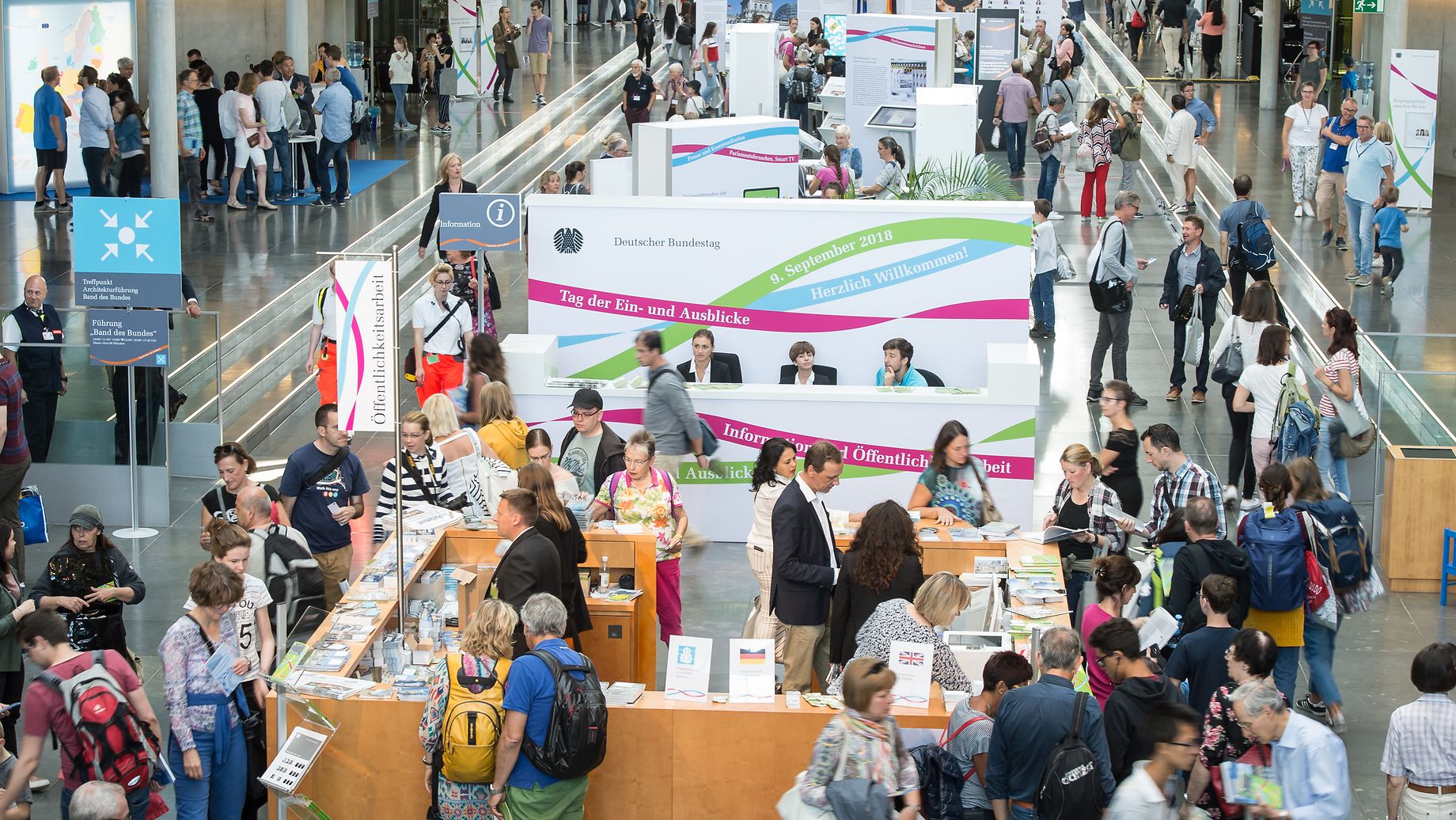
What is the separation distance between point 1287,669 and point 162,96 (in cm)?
1242

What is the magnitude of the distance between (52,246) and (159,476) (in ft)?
22.6

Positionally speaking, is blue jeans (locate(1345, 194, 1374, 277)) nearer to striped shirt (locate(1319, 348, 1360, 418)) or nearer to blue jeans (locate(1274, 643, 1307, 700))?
striped shirt (locate(1319, 348, 1360, 418))

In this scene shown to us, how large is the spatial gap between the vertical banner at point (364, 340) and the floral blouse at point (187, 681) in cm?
100

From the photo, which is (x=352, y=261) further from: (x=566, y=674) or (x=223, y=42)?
(x=223, y=42)

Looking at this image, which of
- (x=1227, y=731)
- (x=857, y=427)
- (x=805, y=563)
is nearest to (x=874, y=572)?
(x=805, y=563)

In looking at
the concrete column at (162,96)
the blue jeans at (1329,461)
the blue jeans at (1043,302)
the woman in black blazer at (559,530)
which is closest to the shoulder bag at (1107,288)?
the blue jeans at (1043,302)

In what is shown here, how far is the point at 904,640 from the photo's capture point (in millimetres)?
6762

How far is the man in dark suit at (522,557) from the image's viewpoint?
7176 mm

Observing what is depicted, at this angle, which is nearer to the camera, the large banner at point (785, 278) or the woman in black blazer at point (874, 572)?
the woman in black blazer at point (874, 572)

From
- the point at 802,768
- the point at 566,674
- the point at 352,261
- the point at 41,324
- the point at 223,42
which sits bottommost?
the point at 802,768

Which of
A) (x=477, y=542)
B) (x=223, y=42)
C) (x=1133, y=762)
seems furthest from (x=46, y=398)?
(x=223, y=42)

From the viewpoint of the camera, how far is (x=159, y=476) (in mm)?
11031

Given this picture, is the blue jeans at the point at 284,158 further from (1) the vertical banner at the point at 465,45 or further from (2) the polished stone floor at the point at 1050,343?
(1) the vertical banner at the point at 465,45

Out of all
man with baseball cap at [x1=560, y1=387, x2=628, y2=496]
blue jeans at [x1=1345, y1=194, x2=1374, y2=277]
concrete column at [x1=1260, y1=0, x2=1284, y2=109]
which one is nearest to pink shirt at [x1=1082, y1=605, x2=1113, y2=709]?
man with baseball cap at [x1=560, y1=387, x2=628, y2=496]
